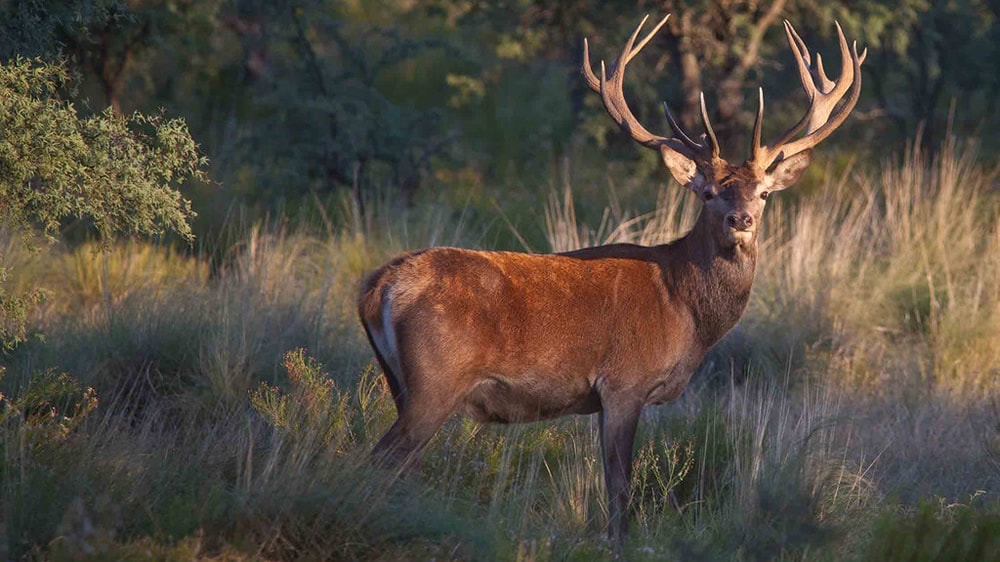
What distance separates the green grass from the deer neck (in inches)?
22.8

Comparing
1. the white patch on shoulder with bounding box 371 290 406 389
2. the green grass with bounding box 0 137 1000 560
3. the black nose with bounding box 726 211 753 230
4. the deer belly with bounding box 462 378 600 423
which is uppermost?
the black nose with bounding box 726 211 753 230

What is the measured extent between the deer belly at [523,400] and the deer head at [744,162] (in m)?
1.11

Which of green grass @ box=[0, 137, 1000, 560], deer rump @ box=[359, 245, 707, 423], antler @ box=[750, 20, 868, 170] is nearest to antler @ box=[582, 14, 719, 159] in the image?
antler @ box=[750, 20, 868, 170]

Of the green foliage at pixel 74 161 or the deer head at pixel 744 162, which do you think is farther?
the deer head at pixel 744 162

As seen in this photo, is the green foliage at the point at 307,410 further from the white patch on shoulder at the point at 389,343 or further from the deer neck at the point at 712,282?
the deer neck at the point at 712,282

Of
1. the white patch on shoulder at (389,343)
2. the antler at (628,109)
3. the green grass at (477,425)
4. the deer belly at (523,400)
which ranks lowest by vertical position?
the green grass at (477,425)

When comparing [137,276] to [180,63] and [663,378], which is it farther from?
[180,63]

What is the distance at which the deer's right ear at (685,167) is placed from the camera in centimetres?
708

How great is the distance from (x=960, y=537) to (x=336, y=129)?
8627mm

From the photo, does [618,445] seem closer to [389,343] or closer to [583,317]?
[583,317]

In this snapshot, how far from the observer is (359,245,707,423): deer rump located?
6.13 meters

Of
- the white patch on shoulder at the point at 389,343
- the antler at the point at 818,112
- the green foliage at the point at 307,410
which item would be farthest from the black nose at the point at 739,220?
the green foliage at the point at 307,410

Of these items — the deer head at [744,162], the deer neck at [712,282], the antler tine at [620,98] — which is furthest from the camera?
the antler tine at [620,98]

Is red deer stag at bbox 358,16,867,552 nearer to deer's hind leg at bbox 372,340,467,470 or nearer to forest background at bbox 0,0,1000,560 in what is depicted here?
deer's hind leg at bbox 372,340,467,470
